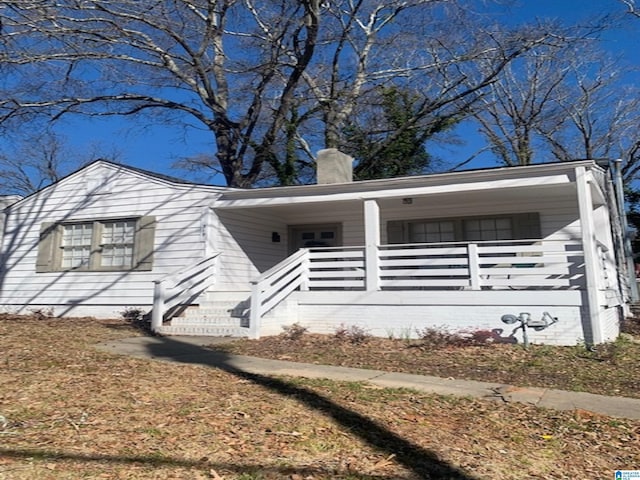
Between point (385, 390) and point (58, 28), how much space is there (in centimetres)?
1080

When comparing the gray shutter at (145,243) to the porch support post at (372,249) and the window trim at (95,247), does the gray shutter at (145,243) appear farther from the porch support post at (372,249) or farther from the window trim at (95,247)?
the porch support post at (372,249)

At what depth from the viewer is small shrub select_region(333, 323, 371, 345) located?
8.68 metres

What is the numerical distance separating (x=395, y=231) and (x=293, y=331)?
4.16 meters

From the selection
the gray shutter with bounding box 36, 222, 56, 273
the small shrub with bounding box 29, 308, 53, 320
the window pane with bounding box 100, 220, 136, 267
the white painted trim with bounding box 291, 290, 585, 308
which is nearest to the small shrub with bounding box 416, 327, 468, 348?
the white painted trim with bounding box 291, 290, 585, 308

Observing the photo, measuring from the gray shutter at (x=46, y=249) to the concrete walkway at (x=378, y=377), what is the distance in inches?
201

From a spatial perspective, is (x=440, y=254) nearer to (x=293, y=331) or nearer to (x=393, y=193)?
(x=393, y=193)

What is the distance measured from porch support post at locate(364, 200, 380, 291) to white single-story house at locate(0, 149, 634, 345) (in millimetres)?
28

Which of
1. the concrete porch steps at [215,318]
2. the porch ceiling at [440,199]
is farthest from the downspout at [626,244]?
the concrete porch steps at [215,318]

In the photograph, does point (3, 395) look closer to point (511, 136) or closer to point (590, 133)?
point (511, 136)

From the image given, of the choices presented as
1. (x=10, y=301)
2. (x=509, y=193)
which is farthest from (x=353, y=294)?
(x=10, y=301)

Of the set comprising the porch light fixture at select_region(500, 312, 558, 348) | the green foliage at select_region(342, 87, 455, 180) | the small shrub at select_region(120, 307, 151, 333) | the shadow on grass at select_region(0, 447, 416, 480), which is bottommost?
the shadow on grass at select_region(0, 447, 416, 480)

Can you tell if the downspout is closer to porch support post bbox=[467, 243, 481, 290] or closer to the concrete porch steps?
porch support post bbox=[467, 243, 481, 290]

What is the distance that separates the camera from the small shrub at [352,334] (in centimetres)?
868

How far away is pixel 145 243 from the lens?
11.4 m
